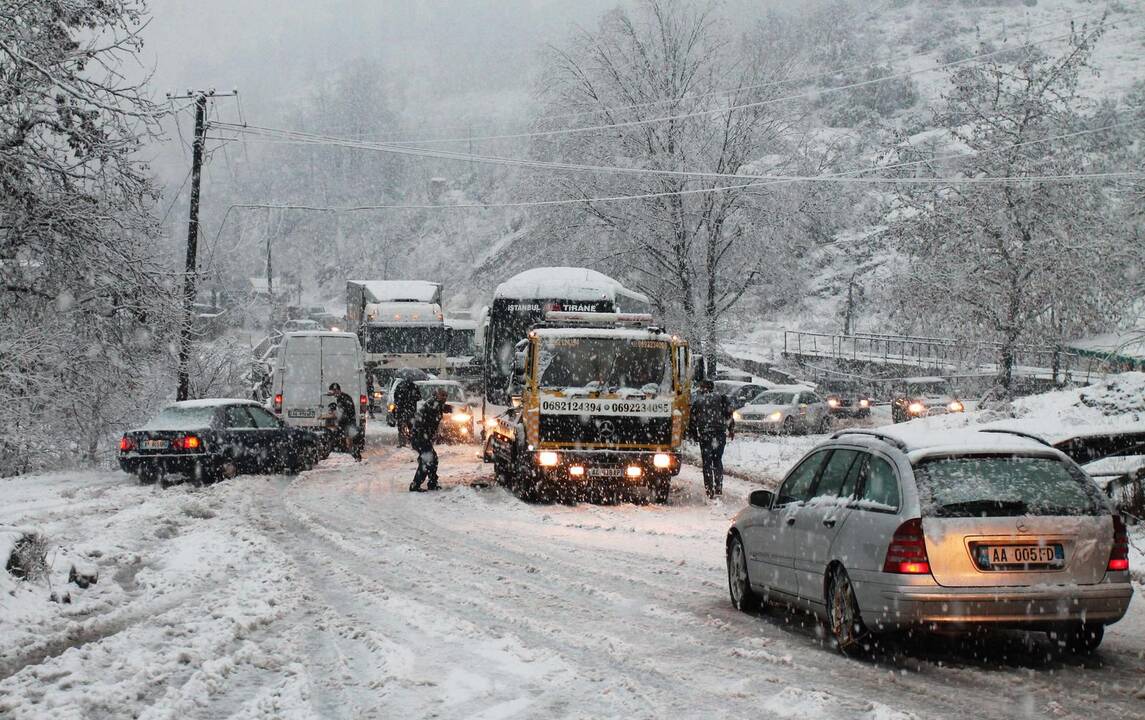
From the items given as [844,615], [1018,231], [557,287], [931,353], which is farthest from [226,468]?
[931,353]

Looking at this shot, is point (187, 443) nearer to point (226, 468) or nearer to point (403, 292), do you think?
point (226, 468)

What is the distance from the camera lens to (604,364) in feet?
58.4

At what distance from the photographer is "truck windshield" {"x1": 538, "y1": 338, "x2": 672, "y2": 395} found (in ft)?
57.9

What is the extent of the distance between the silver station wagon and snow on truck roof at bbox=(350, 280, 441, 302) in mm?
31707

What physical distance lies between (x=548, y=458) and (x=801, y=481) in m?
8.73

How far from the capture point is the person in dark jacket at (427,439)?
19016 millimetres

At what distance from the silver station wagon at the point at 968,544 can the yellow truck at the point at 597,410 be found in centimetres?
951

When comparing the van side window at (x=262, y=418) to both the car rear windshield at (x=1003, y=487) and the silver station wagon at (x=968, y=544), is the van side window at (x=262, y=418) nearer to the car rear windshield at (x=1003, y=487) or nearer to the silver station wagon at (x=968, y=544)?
the silver station wagon at (x=968, y=544)

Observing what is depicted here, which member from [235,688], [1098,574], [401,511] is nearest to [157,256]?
[401,511]

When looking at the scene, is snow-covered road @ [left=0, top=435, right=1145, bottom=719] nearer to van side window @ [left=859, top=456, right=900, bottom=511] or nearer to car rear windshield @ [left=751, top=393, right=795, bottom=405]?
van side window @ [left=859, top=456, right=900, bottom=511]

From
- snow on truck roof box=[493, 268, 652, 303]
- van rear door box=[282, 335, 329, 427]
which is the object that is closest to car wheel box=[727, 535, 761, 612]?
snow on truck roof box=[493, 268, 652, 303]

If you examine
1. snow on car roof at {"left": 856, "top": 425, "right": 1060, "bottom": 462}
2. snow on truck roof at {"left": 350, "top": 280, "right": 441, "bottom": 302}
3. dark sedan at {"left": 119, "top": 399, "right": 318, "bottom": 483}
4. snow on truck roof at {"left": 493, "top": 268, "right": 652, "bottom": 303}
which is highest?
snow on truck roof at {"left": 350, "top": 280, "right": 441, "bottom": 302}

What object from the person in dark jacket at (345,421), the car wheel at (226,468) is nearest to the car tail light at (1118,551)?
the car wheel at (226,468)

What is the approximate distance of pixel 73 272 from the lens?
1510 cm
